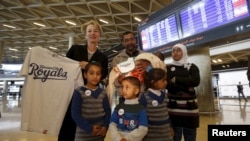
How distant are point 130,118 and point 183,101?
86 cm

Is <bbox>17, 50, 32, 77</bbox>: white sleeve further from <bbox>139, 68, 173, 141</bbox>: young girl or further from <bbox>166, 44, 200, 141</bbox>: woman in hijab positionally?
<bbox>166, 44, 200, 141</bbox>: woman in hijab

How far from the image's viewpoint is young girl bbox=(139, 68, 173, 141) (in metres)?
1.95

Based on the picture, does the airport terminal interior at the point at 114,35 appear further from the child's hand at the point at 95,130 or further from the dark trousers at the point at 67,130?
the child's hand at the point at 95,130

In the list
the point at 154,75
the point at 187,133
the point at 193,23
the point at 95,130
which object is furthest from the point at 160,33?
the point at 95,130

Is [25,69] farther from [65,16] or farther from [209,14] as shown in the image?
[65,16]

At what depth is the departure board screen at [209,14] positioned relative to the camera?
4223 mm

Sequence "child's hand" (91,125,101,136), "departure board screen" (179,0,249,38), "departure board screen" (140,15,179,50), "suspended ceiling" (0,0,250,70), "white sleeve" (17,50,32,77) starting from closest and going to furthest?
"child's hand" (91,125,101,136) → "white sleeve" (17,50,32,77) → "departure board screen" (179,0,249,38) → "departure board screen" (140,15,179,50) → "suspended ceiling" (0,0,250,70)

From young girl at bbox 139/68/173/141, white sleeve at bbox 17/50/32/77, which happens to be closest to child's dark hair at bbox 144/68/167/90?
young girl at bbox 139/68/173/141

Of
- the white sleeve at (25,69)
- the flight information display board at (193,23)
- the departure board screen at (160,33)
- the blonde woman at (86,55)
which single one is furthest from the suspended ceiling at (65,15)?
the white sleeve at (25,69)

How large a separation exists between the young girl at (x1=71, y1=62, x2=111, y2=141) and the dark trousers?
0.41 m

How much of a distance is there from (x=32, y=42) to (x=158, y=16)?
19.4 metres

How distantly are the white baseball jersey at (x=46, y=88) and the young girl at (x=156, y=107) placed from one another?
0.87 meters

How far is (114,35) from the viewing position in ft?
62.8

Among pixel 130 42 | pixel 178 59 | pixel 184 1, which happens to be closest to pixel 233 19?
pixel 184 1
